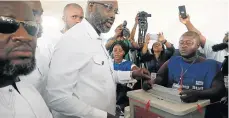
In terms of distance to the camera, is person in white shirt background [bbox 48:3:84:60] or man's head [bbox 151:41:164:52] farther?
man's head [bbox 151:41:164:52]

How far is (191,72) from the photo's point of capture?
1.47 meters

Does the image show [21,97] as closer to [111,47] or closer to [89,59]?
[89,59]

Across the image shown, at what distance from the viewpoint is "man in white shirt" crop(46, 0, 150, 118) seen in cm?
87

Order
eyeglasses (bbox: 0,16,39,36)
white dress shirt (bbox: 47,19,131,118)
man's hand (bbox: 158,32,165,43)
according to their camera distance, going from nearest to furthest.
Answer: eyeglasses (bbox: 0,16,39,36)
white dress shirt (bbox: 47,19,131,118)
man's hand (bbox: 158,32,165,43)

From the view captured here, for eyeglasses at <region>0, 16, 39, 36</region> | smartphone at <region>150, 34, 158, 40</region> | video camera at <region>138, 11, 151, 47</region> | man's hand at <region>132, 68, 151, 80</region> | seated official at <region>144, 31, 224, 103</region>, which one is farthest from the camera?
smartphone at <region>150, 34, 158, 40</region>

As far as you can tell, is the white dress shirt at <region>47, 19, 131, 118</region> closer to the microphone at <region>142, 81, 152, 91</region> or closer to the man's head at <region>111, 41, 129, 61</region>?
the microphone at <region>142, 81, 152, 91</region>

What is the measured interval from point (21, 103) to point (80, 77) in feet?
1.11

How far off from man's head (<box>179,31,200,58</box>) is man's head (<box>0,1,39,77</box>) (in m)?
1.23

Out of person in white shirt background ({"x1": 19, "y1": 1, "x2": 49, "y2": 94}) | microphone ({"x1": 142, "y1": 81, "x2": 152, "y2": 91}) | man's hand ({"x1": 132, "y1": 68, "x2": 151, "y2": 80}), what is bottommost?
microphone ({"x1": 142, "y1": 81, "x2": 152, "y2": 91})

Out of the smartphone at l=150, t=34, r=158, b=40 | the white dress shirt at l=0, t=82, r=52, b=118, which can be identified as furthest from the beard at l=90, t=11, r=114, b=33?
the smartphone at l=150, t=34, r=158, b=40

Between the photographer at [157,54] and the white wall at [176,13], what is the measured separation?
0.32ft

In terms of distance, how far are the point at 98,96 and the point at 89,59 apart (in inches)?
8.0

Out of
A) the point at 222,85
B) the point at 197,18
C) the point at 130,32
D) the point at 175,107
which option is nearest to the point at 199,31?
the point at 197,18

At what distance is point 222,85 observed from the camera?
4.45 ft
